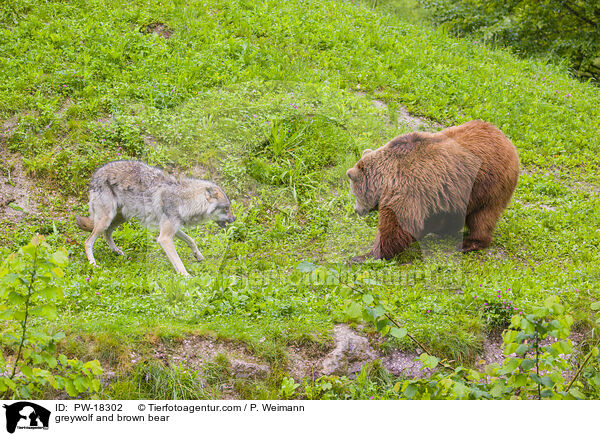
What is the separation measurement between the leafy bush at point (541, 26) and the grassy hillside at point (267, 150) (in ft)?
5.19

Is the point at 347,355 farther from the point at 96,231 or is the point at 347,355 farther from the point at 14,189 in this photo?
the point at 14,189

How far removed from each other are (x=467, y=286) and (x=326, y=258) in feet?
5.92

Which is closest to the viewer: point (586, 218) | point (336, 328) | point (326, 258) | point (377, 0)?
point (336, 328)

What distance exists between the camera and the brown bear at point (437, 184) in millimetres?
7117

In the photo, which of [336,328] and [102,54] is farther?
[102,54]

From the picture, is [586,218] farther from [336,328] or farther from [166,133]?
[166,133]

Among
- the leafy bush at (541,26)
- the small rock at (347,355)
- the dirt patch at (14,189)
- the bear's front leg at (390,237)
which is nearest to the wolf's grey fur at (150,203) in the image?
the dirt patch at (14,189)

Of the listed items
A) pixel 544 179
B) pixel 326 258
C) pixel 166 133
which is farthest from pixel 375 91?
pixel 326 258

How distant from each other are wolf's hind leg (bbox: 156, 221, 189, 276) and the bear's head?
2.48 metres

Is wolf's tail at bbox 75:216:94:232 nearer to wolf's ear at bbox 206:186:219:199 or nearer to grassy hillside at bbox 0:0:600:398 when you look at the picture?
grassy hillside at bbox 0:0:600:398

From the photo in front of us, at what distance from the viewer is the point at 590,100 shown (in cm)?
1255

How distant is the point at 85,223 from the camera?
736 cm

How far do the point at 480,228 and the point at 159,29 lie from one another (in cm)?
787
